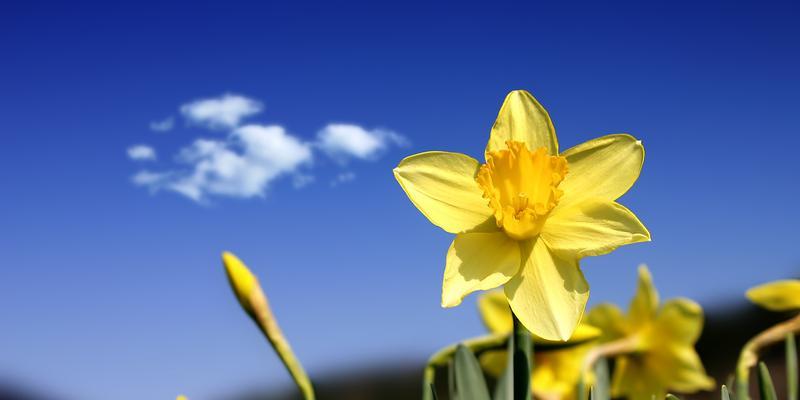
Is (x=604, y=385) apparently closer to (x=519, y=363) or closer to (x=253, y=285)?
(x=519, y=363)

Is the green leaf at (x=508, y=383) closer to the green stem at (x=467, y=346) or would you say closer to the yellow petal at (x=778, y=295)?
the green stem at (x=467, y=346)

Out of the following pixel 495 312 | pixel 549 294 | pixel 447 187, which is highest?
pixel 447 187

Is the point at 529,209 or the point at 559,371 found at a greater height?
the point at 529,209

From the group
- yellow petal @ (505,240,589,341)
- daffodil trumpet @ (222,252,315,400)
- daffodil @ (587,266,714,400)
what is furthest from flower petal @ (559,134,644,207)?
daffodil @ (587,266,714,400)

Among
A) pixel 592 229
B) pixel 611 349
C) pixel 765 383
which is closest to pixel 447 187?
pixel 592 229

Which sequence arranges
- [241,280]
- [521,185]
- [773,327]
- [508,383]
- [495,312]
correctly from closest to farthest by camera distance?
1. [241,280]
2. [521,185]
3. [508,383]
4. [773,327]
5. [495,312]

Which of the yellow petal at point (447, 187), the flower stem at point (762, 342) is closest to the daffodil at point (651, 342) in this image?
the flower stem at point (762, 342)

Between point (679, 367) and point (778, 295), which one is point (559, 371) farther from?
point (778, 295)
